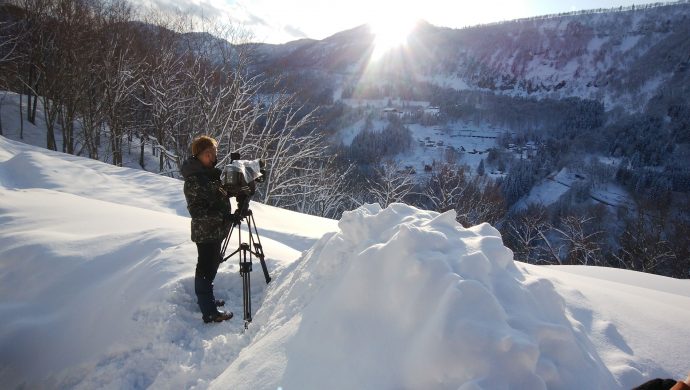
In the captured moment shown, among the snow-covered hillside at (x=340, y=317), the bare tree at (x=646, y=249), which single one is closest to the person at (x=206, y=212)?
the snow-covered hillside at (x=340, y=317)

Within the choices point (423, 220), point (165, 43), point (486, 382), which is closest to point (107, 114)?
point (165, 43)

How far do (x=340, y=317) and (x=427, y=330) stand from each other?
28.9 inches

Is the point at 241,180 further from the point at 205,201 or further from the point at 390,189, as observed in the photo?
the point at 390,189

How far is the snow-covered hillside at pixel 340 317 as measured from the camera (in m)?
2.35

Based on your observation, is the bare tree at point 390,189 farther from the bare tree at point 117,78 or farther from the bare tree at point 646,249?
the bare tree at point 646,249

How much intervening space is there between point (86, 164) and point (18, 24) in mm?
19152

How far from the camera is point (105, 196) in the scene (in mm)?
9633

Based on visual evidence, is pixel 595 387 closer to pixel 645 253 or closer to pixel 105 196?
pixel 105 196

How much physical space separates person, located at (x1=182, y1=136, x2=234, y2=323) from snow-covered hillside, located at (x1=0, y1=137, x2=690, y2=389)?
1.08 feet

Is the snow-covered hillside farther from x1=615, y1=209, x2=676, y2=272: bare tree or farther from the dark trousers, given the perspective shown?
x1=615, y1=209, x2=676, y2=272: bare tree

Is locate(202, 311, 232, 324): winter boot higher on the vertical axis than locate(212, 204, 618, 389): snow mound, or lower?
lower

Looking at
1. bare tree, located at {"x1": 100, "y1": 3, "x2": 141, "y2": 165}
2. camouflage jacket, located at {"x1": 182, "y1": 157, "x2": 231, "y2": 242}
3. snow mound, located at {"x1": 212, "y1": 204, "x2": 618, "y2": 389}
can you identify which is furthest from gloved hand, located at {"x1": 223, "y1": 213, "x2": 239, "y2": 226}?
bare tree, located at {"x1": 100, "y1": 3, "x2": 141, "y2": 165}

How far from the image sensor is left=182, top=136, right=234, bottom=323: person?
12.5ft

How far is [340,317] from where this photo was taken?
2.86 metres
